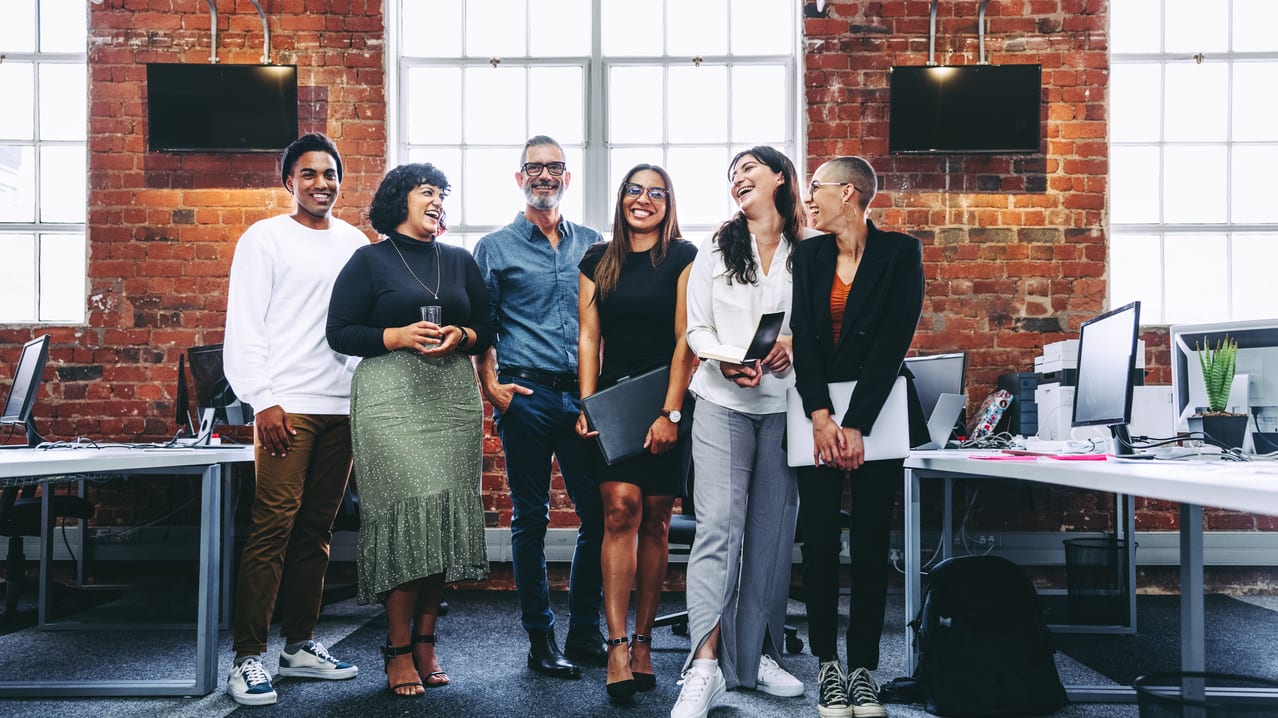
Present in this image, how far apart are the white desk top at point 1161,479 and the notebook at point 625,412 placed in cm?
83

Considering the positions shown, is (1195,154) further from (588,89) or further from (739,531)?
(739,531)

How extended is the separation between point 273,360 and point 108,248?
8.97ft

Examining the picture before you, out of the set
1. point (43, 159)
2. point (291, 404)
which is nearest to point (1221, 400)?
point (291, 404)

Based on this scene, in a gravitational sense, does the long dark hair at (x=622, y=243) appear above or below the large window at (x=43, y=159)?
below

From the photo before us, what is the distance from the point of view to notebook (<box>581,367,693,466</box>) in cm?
267

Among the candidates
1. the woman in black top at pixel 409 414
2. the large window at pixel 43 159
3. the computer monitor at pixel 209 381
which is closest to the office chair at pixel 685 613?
the woman in black top at pixel 409 414

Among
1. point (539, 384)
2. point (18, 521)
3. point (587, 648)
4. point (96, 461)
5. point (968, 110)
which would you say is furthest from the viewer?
point (968, 110)

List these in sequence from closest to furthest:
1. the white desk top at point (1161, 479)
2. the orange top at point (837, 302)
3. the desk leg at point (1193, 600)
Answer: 1. the white desk top at point (1161, 479)
2. the desk leg at point (1193, 600)
3. the orange top at point (837, 302)

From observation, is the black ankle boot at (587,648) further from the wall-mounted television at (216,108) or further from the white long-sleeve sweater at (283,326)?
the wall-mounted television at (216,108)

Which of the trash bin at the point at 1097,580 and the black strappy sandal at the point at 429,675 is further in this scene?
the trash bin at the point at 1097,580

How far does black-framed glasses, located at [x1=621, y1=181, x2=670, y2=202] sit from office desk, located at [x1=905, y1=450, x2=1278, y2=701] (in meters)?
1.09

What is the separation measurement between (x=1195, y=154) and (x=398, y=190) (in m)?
4.47

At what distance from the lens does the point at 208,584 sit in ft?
9.41

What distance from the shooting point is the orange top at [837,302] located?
2.57 m
